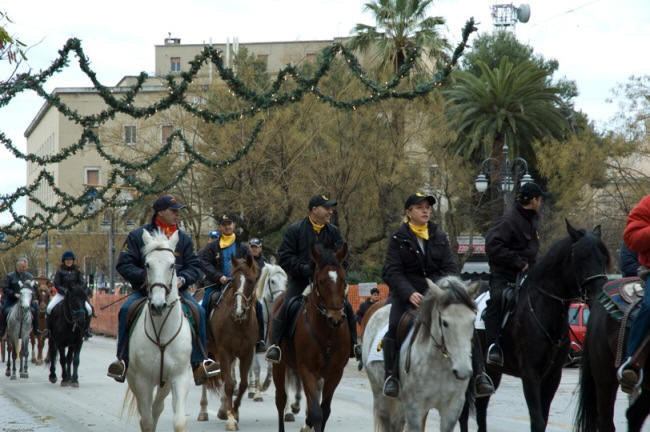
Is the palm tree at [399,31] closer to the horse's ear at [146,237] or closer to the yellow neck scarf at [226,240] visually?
the yellow neck scarf at [226,240]

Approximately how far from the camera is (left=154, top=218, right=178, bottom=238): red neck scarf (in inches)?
490

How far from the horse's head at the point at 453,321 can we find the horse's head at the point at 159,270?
2.75m

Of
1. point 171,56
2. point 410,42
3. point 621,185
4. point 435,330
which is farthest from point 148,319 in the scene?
point 171,56

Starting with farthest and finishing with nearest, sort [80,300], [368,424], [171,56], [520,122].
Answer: [171,56]
[520,122]
[80,300]
[368,424]

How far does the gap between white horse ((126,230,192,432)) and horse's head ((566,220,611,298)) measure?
395 cm

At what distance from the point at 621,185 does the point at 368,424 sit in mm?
36418

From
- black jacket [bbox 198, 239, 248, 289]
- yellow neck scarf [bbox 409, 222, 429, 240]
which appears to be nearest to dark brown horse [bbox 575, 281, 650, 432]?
yellow neck scarf [bbox 409, 222, 429, 240]

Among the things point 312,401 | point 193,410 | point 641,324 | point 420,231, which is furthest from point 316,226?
point 193,410

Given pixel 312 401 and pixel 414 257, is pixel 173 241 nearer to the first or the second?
pixel 312 401

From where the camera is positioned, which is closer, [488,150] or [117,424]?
[117,424]

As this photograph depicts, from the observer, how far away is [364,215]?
4341 centimetres

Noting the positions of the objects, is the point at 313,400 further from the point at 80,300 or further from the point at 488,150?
the point at 488,150

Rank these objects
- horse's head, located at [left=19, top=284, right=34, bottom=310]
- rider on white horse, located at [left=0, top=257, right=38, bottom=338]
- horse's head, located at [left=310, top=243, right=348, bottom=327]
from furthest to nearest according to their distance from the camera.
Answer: rider on white horse, located at [left=0, top=257, right=38, bottom=338]
horse's head, located at [left=19, top=284, right=34, bottom=310]
horse's head, located at [left=310, top=243, right=348, bottom=327]

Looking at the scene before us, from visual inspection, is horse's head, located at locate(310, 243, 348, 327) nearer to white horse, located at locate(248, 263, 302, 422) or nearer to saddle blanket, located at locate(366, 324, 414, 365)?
saddle blanket, located at locate(366, 324, 414, 365)
